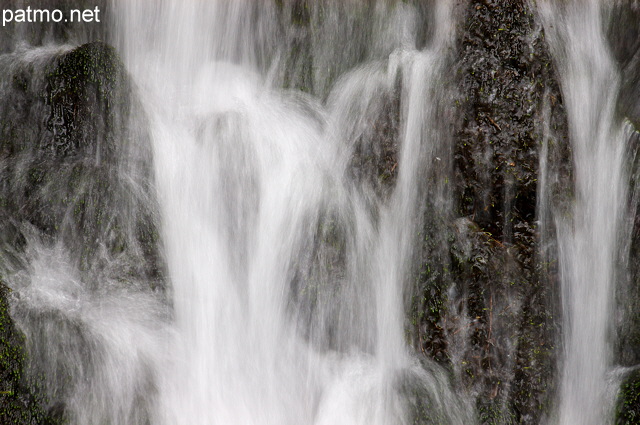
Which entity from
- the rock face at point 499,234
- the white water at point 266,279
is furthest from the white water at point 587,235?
the white water at point 266,279

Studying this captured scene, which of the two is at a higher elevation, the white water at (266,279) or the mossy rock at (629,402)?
the white water at (266,279)

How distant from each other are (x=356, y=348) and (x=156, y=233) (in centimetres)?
133

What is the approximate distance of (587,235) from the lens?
12.6 ft

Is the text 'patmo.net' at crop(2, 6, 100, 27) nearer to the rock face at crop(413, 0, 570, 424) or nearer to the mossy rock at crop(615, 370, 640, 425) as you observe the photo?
the rock face at crop(413, 0, 570, 424)

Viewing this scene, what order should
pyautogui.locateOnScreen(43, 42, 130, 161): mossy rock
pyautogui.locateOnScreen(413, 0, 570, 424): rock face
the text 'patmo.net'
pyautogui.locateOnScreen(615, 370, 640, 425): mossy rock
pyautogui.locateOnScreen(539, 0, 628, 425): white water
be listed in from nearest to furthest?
pyautogui.locateOnScreen(615, 370, 640, 425): mossy rock
pyautogui.locateOnScreen(413, 0, 570, 424): rock face
pyautogui.locateOnScreen(539, 0, 628, 425): white water
pyautogui.locateOnScreen(43, 42, 130, 161): mossy rock
the text 'patmo.net'

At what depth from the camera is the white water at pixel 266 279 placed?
11.9 feet

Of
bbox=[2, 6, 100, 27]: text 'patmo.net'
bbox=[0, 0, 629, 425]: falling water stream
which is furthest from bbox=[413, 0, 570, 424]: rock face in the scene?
bbox=[2, 6, 100, 27]: text 'patmo.net'

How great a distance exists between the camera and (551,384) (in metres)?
3.65

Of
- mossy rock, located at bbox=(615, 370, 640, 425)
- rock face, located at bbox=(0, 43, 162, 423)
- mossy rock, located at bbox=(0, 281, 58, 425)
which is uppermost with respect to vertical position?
rock face, located at bbox=(0, 43, 162, 423)

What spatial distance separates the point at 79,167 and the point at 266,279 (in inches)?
49.4

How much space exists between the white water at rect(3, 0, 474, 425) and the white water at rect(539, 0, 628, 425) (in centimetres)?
65

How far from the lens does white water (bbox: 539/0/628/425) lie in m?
3.72

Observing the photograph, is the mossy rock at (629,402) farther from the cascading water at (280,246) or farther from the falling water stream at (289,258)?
the cascading water at (280,246)

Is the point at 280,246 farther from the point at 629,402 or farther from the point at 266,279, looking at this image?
the point at 629,402
